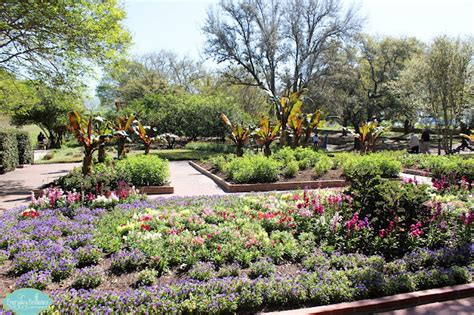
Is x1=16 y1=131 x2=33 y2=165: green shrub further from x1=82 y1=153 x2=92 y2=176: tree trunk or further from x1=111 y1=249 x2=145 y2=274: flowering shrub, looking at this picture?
x1=111 y1=249 x2=145 y2=274: flowering shrub

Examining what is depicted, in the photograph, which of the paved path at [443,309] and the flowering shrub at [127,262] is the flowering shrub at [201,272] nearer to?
the flowering shrub at [127,262]

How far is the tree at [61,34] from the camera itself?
11.4 meters

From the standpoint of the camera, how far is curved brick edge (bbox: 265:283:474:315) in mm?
3871

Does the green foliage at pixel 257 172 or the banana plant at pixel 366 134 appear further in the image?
the banana plant at pixel 366 134

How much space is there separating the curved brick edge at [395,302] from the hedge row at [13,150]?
1505 cm

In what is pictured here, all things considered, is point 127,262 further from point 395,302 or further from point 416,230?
point 416,230

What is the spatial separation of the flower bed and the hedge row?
9637 mm

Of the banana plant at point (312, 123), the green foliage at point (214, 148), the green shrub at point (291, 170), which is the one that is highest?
the banana plant at point (312, 123)

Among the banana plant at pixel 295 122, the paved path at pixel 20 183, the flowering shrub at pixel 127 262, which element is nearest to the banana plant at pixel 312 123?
the banana plant at pixel 295 122

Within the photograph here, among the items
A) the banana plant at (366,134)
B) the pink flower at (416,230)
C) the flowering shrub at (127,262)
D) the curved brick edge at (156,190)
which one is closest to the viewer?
the flowering shrub at (127,262)

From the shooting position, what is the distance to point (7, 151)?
15.4 metres

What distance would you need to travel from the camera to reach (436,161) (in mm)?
13219

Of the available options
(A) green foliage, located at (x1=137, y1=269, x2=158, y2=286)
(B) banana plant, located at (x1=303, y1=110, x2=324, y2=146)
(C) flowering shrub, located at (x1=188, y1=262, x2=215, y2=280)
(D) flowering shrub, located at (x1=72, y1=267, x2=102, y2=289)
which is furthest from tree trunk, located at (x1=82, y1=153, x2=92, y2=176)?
(B) banana plant, located at (x1=303, y1=110, x2=324, y2=146)

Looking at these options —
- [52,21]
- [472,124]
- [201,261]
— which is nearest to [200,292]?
[201,261]
